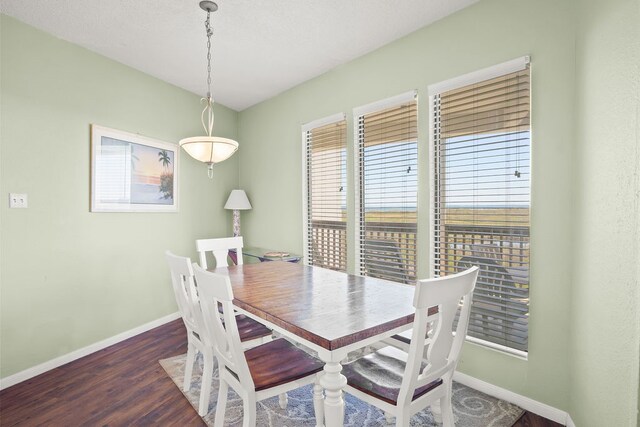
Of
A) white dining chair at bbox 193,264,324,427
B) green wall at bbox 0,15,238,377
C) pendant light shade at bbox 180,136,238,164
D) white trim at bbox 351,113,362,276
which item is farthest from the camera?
white trim at bbox 351,113,362,276

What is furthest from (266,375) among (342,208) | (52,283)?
(52,283)

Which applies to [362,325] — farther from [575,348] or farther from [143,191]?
[143,191]

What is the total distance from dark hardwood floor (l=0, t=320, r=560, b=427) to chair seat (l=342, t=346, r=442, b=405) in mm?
884

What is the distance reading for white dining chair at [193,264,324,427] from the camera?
55.6 inches

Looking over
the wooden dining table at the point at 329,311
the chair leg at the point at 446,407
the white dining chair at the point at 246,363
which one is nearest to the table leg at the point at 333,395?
the wooden dining table at the point at 329,311

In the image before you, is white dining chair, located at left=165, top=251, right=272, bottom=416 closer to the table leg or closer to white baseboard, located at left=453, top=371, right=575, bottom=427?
the table leg

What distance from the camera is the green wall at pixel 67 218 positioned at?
2383 mm

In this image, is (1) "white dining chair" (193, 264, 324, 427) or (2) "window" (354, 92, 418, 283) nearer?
(1) "white dining chair" (193, 264, 324, 427)

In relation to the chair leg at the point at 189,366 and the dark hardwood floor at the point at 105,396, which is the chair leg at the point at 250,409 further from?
the chair leg at the point at 189,366

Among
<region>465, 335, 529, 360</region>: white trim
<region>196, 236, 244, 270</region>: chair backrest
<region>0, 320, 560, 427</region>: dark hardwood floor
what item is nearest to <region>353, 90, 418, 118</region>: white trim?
<region>196, 236, 244, 270</region>: chair backrest

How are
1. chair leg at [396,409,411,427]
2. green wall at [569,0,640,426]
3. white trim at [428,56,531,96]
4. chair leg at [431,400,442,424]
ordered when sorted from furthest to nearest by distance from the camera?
white trim at [428,56,531,96]
chair leg at [431,400,442,424]
chair leg at [396,409,411,427]
green wall at [569,0,640,426]

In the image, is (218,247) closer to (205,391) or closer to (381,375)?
(205,391)

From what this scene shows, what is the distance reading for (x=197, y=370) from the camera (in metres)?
2.50

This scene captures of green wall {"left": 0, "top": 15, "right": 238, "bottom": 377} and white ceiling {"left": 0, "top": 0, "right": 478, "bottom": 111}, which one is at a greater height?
white ceiling {"left": 0, "top": 0, "right": 478, "bottom": 111}
